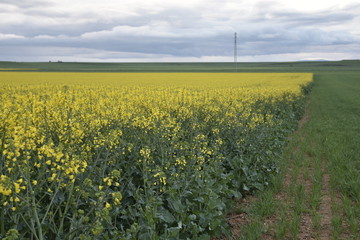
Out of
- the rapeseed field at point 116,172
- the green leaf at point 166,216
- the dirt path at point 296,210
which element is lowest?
the dirt path at point 296,210

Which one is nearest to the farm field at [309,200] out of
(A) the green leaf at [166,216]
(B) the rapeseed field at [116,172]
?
(B) the rapeseed field at [116,172]

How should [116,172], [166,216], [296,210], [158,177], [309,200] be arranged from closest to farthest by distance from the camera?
[116,172], [166,216], [158,177], [296,210], [309,200]

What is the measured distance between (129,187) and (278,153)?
21.7 feet

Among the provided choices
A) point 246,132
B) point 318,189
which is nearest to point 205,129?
point 246,132

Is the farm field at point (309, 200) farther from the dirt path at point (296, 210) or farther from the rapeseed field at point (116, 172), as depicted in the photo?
the rapeseed field at point (116, 172)

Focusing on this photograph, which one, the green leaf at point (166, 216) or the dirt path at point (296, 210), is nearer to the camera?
the green leaf at point (166, 216)

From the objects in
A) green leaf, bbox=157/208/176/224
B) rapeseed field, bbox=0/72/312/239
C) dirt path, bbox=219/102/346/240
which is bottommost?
dirt path, bbox=219/102/346/240

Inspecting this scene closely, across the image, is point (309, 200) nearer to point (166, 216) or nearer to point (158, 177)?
point (158, 177)

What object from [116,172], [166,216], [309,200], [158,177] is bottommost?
[309,200]

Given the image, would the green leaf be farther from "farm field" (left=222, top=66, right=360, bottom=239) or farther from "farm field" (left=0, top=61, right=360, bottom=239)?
"farm field" (left=222, top=66, right=360, bottom=239)

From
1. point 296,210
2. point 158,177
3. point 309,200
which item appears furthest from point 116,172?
point 309,200

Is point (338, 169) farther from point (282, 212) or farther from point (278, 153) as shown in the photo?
point (282, 212)

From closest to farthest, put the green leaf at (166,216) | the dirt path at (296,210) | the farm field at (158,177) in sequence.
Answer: the farm field at (158,177)
the green leaf at (166,216)
the dirt path at (296,210)

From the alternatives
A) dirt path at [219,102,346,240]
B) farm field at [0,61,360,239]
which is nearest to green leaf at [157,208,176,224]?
farm field at [0,61,360,239]
